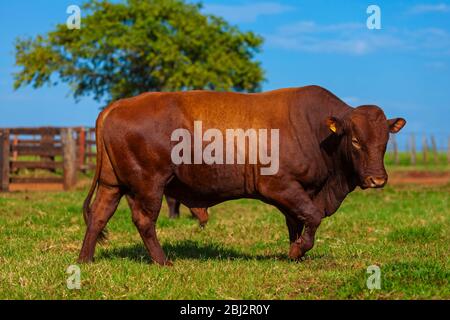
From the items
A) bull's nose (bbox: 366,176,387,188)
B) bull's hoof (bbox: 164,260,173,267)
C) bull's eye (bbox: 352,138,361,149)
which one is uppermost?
bull's eye (bbox: 352,138,361,149)

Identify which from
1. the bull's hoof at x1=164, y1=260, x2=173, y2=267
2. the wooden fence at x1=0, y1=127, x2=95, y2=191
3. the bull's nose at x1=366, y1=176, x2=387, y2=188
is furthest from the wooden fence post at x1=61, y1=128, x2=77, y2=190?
the bull's nose at x1=366, y1=176, x2=387, y2=188

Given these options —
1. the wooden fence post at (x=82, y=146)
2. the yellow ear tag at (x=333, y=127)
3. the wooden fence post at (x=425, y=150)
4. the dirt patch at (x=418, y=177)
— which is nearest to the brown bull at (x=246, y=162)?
the yellow ear tag at (x=333, y=127)

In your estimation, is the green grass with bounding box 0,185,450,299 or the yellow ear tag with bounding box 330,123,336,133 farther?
the yellow ear tag with bounding box 330,123,336,133

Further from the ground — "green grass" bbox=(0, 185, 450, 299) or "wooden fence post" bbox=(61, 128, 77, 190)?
"wooden fence post" bbox=(61, 128, 77, 190)

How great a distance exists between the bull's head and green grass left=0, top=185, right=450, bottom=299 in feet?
3.13

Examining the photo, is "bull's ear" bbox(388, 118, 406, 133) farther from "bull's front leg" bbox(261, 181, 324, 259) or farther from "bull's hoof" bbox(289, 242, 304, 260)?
"bull's hoof" bbox(289, 242, 304, 260)

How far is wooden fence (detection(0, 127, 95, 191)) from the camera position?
21438 millimetres

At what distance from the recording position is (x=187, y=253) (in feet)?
28.0

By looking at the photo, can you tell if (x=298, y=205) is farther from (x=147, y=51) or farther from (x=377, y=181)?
(x=147, y=51)

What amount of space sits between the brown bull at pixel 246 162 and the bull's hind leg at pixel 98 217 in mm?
11

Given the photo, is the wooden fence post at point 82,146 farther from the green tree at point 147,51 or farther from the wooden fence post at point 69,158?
the green tree at point 147,51

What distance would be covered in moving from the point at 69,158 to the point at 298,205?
1586cm

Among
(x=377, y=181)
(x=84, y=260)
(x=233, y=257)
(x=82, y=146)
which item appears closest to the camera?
(x=377, y=181)

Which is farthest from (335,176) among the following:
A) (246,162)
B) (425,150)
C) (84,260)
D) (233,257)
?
(425,150)
